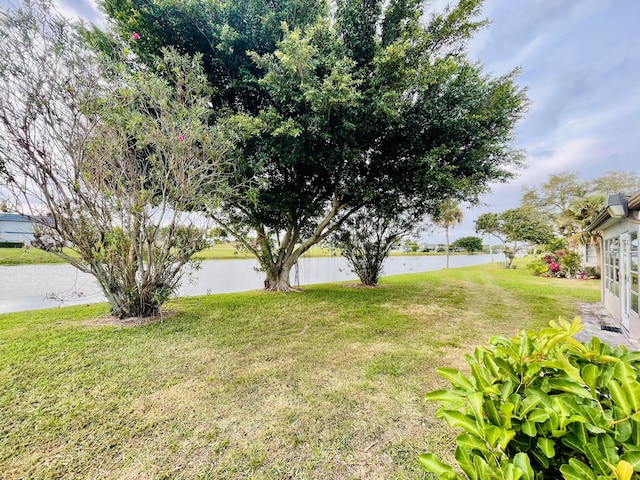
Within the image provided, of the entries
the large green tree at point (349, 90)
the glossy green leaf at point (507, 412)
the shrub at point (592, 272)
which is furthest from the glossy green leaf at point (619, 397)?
the shrub at point (592, 272)

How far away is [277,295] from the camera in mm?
7207

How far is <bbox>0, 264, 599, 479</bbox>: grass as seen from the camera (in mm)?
1740

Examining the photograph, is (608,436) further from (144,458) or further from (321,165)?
(321,165)

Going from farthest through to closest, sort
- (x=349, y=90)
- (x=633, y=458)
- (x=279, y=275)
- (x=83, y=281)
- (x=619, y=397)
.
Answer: (x=279, y=275)
(x=83, y=281)
(x=349, y=90)
(x=619, y=397)
(x=633, y=458)

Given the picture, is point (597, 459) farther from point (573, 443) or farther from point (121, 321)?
point (121, 321)

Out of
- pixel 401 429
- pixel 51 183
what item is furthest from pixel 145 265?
pixel 401 429

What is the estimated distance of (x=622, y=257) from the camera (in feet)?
16.0

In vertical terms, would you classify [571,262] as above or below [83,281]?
below

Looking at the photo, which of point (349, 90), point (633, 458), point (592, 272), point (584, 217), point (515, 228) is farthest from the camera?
point (515, 228)

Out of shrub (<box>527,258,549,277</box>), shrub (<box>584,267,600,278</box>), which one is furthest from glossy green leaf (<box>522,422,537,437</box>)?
shrub (<box>527,258,549,277</box>)

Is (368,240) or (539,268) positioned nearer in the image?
(368,240)

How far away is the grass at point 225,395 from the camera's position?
1.74m

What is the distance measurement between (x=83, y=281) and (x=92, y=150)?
314 cm

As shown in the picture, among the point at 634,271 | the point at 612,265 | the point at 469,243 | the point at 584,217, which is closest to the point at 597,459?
the point at 634,271
